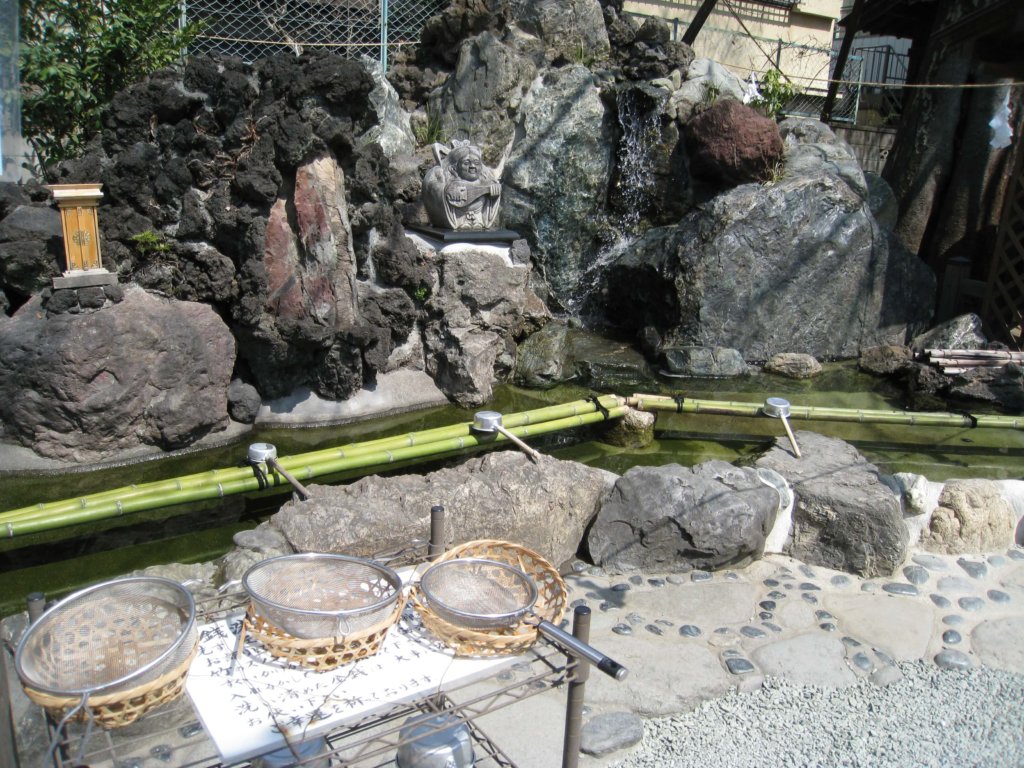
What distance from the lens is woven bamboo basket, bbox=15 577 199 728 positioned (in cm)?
202

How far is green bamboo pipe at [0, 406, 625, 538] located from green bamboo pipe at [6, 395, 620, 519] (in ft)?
0.04

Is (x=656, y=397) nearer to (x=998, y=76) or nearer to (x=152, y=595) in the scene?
(x=152, y=595)

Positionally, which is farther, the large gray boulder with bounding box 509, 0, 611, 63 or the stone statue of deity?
the large gray boulder with bounding box 509, 0, 611, 63

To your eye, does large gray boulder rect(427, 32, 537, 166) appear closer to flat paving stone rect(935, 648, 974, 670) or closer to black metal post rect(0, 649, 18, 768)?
flat paving stone rect(935, 648, 974, 670)

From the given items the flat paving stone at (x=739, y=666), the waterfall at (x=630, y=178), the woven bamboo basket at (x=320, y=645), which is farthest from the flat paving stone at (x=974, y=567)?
the waterfall at (x=630, y=178)

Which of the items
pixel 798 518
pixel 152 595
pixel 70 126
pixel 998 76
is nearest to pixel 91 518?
pixel 152 595

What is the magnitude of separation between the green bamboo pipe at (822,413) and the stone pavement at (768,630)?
2.18 meters

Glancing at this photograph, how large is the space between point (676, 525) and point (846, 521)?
1.10 metres

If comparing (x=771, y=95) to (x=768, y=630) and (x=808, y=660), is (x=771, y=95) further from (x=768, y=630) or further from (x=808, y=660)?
(x=808, y=660)

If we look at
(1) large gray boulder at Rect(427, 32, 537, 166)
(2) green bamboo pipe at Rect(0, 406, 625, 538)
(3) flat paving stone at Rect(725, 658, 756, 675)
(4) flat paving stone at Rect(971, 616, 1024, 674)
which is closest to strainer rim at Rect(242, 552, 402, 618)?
(3) flat paving stone at Rect(725, 658, 756, 675)

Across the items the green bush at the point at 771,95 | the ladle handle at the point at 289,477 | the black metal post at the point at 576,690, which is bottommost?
the ladle handle at the point at 289,477

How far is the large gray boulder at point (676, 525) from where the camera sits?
4840mm

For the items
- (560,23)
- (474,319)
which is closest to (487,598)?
(474,319)

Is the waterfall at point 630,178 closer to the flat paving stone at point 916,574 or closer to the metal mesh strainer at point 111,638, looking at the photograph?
the flat paving stone at point 916,574
